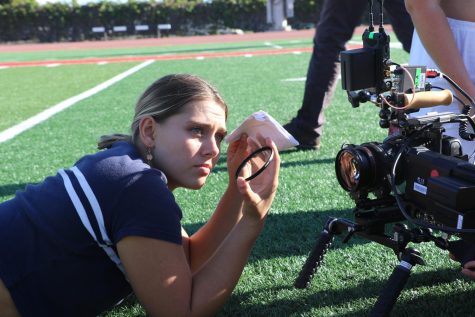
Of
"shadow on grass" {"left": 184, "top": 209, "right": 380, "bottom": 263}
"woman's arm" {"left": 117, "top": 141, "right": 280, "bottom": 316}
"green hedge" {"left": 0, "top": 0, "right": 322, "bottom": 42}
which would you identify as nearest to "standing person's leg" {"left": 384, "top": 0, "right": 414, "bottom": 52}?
"shadow on grass" {"left": 184, "top": 209, "right": 380, "bottom": 263}

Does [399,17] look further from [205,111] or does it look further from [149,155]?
[149,155]

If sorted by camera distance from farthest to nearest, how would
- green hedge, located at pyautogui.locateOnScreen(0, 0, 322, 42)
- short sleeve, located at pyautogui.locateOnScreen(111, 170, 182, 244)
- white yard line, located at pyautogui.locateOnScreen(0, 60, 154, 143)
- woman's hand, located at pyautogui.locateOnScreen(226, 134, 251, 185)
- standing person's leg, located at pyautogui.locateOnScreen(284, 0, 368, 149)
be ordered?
green hedge, located at pyautogui.locateOnScreen(0, 0, 322, 42)
white yard line, located at pyautogui.locateOnScreen(0, 60, 154, 143)
standing person's leg, located at pyautogui.locateOnScreen(284, 0, 368, 149)
woman's hand, located at pyautogui.locateOnScreen(226, 134, 251, 185)
short sleeve, located at pyautogui.locateOnScreen(111, 170, 182, 244)

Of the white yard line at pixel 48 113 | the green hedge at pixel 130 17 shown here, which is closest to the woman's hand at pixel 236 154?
the white yard line at pixel 48 113

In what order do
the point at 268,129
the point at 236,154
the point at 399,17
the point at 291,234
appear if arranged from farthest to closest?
the point at 399,17
the point at 291,234
the point at 236,154
the point at 268,129

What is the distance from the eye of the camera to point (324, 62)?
4.24 m

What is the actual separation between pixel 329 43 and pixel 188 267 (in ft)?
9.54

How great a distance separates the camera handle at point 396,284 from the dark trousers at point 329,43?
2.79 meters

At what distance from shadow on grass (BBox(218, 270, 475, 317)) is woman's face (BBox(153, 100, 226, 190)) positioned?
558 millimetres

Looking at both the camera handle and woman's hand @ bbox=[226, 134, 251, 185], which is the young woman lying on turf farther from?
the camera handle

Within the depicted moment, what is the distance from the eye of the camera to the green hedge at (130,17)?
138ft

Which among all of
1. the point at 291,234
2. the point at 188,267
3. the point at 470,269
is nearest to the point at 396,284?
the point at 470,269

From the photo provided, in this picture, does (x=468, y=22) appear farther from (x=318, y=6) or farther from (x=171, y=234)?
(x=318, y=6)

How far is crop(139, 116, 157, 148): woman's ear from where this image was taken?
1710 millimetres

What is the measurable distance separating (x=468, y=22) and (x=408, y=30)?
1933mm
